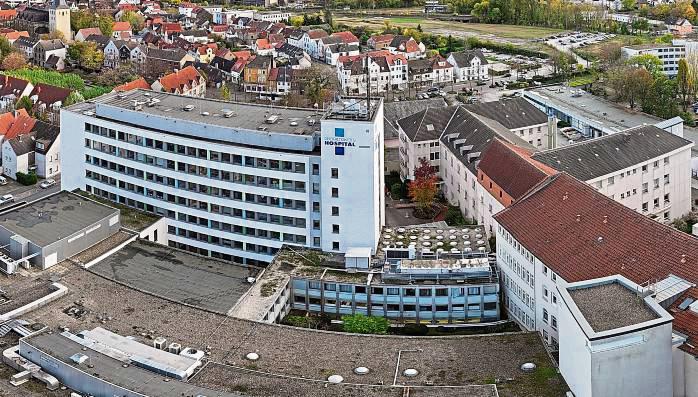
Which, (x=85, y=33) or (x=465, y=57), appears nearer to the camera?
(x=465, y=57)

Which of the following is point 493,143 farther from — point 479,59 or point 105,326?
point 479,59

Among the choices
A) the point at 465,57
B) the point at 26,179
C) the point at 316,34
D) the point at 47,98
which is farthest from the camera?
the point at 316,34

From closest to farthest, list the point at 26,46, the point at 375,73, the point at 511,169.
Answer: the point at 511,169
the point at 375,73
the point at 26,46

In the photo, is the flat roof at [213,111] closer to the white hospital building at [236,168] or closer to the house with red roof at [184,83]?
the white hospital building at [236,168]

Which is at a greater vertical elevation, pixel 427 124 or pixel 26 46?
pixel 26 46

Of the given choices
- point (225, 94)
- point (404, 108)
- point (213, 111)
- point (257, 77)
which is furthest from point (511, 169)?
point (257, 77)

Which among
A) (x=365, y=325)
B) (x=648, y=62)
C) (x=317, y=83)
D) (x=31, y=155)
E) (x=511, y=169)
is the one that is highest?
(x=648, y=62)

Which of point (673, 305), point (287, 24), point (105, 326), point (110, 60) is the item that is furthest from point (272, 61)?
point (673, 305)

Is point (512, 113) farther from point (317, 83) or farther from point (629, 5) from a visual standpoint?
point (629, 5)
